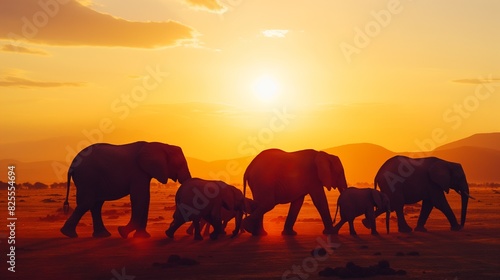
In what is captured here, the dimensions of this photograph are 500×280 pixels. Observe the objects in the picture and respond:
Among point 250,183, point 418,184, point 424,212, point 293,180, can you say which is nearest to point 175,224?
point 250,183

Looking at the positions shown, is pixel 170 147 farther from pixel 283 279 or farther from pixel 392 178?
pixel 283 279

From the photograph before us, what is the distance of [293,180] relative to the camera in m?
33.9

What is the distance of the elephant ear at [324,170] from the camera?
110 ft

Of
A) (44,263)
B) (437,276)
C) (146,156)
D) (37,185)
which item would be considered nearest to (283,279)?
(437,276)

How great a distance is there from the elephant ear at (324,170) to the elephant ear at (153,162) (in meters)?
6.48

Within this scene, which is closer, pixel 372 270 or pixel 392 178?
pixel 372 270

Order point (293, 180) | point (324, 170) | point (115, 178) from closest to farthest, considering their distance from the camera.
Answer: point (115, 178)
point (324, 170)
point (293, 180)

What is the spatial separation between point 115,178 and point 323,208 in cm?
866

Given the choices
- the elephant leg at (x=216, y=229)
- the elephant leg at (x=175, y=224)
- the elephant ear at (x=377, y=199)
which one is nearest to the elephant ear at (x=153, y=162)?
the elephant leg at (x=175, y=224)

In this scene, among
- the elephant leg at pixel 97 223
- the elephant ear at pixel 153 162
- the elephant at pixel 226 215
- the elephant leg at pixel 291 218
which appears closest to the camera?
the elephant ear at pixel 153 162

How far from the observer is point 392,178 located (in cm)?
3509

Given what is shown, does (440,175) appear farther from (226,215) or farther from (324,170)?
(226,215)

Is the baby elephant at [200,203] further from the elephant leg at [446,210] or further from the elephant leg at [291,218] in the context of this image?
the elephant leg at [446,210]

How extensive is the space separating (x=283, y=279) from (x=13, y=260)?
8202 mm
